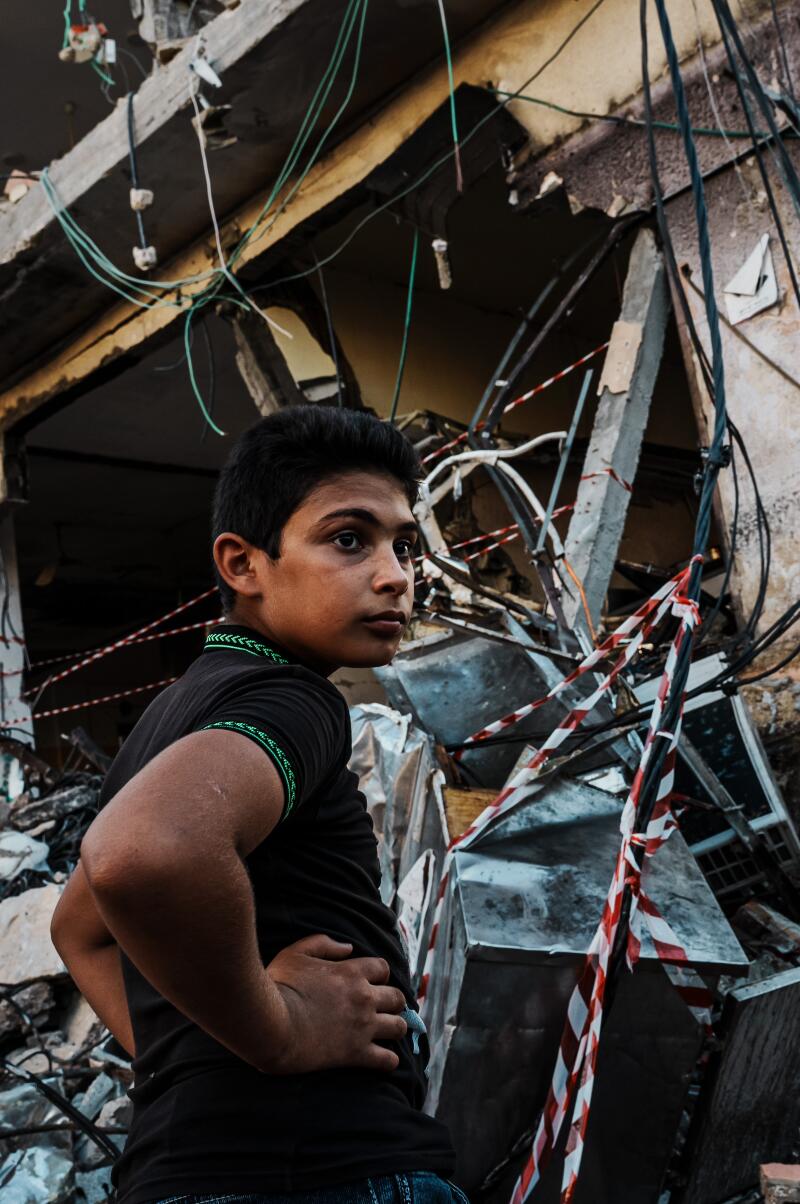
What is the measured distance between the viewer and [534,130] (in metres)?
5.55

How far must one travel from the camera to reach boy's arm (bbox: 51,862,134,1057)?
→ 1517mm

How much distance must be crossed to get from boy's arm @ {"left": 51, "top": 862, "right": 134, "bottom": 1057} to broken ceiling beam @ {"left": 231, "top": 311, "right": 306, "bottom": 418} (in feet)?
19.0

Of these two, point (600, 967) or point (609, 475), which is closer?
point (600, 967)

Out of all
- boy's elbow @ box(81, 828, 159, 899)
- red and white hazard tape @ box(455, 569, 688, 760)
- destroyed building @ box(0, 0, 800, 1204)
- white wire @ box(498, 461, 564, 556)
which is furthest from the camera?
white wire @ box(498, 461, 564, 556)

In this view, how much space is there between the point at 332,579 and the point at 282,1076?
558 millimetres

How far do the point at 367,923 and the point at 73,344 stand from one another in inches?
304

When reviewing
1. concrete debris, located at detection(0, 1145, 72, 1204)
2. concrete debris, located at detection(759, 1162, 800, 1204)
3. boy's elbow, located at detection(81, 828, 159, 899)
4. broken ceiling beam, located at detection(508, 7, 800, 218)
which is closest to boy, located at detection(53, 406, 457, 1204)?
boy's elbow, located at detection(81, 828, 159, 899)

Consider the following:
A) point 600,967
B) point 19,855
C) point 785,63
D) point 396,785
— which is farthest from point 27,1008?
point 785,63

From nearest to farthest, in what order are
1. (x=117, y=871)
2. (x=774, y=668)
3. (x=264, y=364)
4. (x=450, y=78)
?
(x=117, y=871), (x=774, y=668), (x=450, y=78), (x=264, y=364)

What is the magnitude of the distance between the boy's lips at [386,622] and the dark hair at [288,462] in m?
0.14

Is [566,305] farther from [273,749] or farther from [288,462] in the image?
[273,749]

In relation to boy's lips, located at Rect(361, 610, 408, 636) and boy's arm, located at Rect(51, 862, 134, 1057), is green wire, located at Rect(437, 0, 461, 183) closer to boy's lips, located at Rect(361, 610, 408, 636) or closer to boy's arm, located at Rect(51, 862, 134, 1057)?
boy's lips, located at Rect(361, 610, 408, 636)

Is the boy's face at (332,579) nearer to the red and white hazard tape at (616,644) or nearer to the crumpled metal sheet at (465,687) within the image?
the red and white hazard tape at (616,644)

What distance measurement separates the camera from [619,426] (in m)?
5.07
